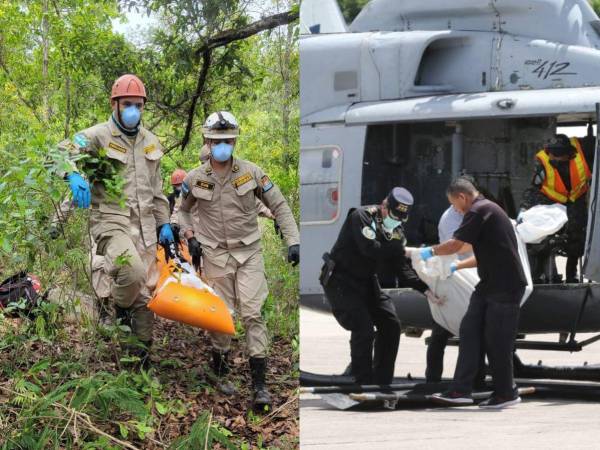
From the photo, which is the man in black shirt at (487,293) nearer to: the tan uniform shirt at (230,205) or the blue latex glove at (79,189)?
the tan uniform shirt at (230,205)

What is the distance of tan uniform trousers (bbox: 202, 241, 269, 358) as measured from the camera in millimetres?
4340

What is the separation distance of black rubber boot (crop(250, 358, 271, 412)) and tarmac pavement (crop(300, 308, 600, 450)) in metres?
1.50

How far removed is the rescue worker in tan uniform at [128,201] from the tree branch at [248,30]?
30cm

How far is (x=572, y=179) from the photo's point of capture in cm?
247

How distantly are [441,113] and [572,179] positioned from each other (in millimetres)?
321

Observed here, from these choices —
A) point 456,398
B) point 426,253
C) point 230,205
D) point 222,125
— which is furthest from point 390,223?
point 230,205

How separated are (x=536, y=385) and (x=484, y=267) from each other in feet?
1.02

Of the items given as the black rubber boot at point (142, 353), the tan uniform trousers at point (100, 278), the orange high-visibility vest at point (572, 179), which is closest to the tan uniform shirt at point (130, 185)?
the tan uniform trousers at point (100, 278)

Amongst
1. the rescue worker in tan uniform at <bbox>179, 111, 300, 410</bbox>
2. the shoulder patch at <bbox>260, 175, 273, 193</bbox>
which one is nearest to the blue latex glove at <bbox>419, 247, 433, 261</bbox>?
the rescue worker in tan uniform at <bbox>179, 111, 300, 410</bbox>

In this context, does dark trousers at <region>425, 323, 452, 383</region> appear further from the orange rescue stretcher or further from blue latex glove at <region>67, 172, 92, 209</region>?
blue latex glove at <region>67, 172, 92, 209</region>

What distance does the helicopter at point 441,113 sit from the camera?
97.9 inches

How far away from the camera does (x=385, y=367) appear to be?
2.68 metres

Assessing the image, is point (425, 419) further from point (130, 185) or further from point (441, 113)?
point (130, 185)

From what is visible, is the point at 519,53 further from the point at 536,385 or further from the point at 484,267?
the point at 536,385
